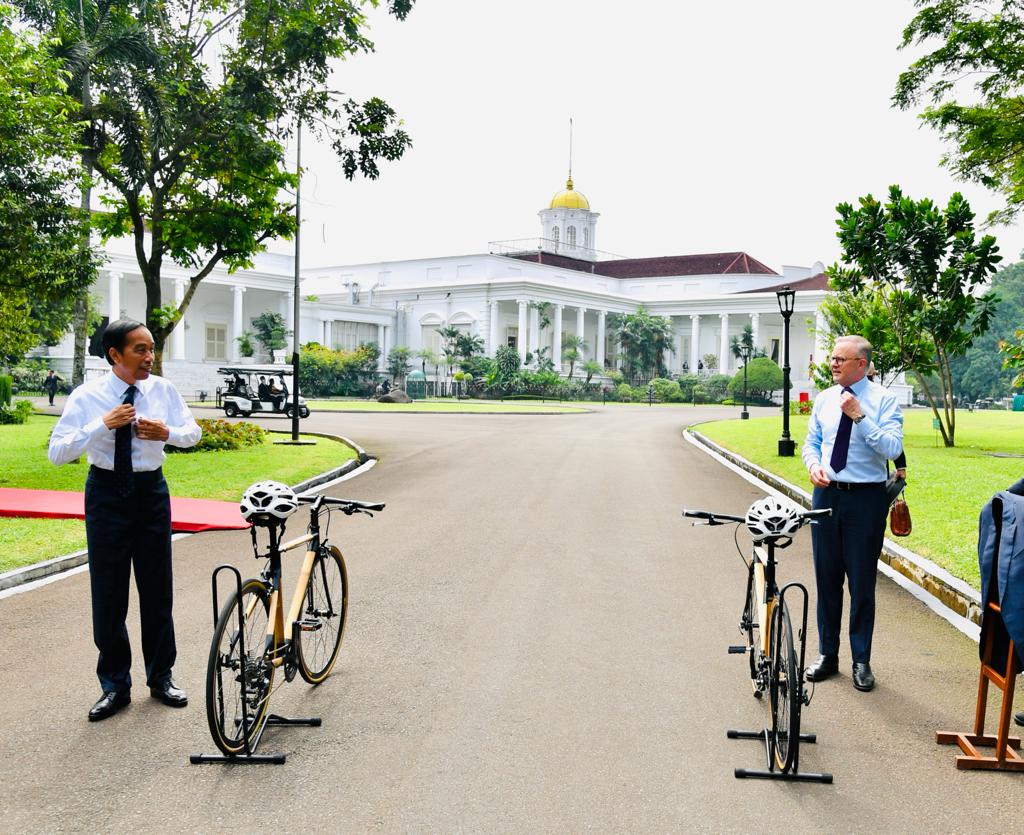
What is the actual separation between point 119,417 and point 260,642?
1.33 metres

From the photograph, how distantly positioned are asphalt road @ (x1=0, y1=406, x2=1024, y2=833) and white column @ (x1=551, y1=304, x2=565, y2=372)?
66910 mm

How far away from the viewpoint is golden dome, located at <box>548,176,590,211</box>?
92.9 metres

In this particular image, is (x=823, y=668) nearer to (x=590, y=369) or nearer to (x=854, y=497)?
(x=854, y=497)

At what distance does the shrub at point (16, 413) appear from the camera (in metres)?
27.5

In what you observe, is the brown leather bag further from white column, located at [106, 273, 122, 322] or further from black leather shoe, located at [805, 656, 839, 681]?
white column, located at [106, 273, 122, 322]

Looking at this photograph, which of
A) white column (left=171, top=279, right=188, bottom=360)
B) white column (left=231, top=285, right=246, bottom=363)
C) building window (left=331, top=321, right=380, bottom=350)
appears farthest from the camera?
building window (left=331, top=321, right=380, bottom=350)

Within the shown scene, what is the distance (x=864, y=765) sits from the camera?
4395mm

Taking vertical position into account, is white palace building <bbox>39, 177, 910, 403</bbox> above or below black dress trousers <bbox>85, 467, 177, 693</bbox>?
above

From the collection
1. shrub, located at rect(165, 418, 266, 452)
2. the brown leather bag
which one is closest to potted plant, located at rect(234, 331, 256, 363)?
shrub, located at rect(165, 418, 266, 452)

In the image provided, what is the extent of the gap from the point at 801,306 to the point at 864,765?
7306 centimetres

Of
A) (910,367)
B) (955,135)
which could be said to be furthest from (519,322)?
(955,135)

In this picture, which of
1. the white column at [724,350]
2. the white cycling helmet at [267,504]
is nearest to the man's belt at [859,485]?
the white cycling helmet at [267,504]

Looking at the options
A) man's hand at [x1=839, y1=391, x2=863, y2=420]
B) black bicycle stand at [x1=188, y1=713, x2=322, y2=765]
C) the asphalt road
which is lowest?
the asphalt road

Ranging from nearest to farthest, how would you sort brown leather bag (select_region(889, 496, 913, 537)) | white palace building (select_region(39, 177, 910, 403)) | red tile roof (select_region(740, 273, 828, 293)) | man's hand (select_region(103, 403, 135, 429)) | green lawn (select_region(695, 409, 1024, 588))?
man's hand (select_region(103, 403, 135, 429))
brown leather bag (select_region(889, 496, 913, 537))
green lawn (select_region(695, 409, 1024, 588))
white palace building (select_region(39, 177, 910, 403))
red tile roof (select_region(740, 273, 828, 293))
